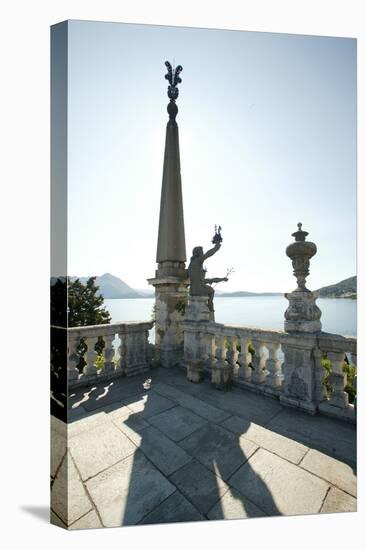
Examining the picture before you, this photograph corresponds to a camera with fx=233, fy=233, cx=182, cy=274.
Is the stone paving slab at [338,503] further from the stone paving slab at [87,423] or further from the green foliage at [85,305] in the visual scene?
the green foliage at [85,305]

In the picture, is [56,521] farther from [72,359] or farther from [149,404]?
[72,359]

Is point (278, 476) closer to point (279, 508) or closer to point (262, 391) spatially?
point (279, 508)

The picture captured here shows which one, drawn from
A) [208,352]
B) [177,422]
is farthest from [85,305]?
[177,422]

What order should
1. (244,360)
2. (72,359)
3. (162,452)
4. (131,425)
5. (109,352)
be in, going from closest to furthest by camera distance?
1. (162,452)
2. (131,425)
3. (244,360)
4. (72,359)
5. (109,352)

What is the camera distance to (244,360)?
13.3ft

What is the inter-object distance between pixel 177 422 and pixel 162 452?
563mm

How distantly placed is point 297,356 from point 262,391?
0.87 meters

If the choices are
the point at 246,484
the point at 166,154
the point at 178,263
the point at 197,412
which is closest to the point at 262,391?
the point at 197,412

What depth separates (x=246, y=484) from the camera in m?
2.03

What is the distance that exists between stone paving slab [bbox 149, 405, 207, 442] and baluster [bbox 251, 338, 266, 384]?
1.30m

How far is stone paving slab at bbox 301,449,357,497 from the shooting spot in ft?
6.72

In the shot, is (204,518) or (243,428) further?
(243,428)

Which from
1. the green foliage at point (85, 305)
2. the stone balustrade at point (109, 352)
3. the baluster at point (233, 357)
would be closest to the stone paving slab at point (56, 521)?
the stone balustrade at point (109, 352)

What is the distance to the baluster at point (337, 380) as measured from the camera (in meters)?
3.08
